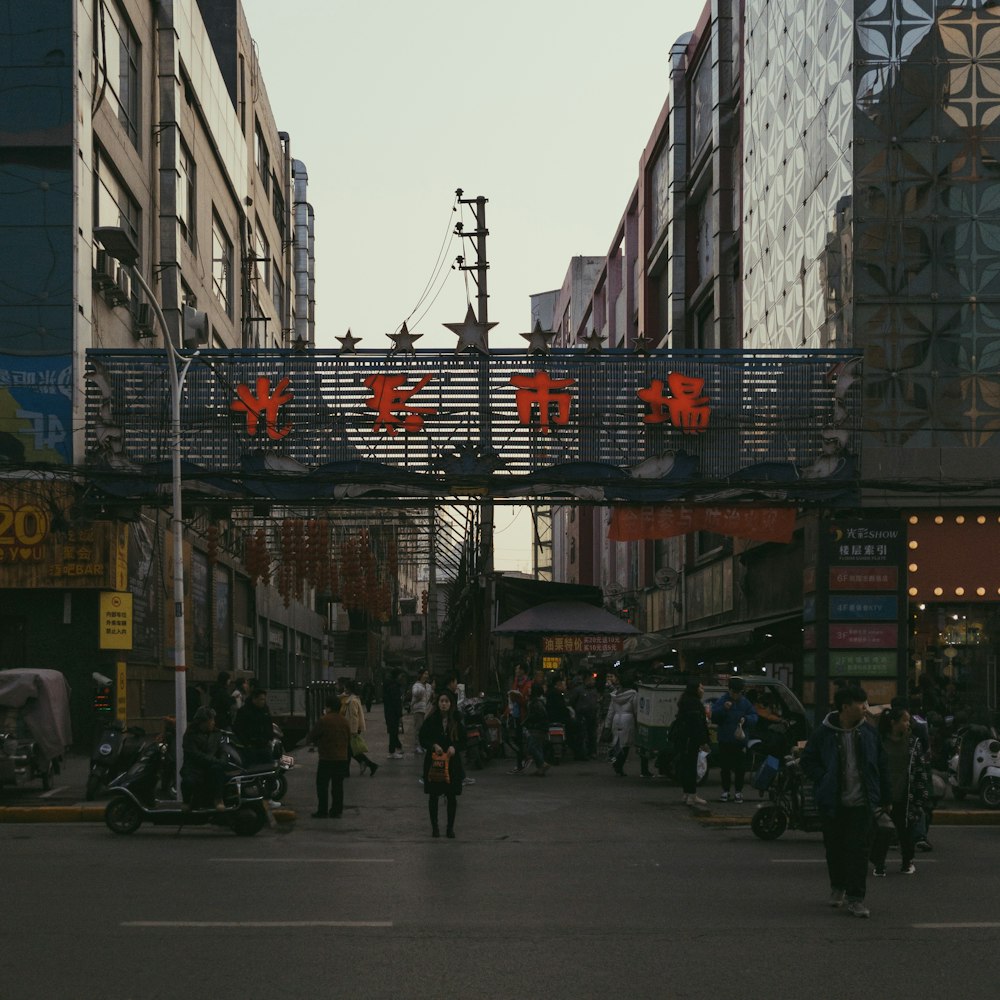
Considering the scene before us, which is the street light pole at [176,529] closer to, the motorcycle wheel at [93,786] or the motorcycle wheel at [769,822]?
the motorcycle wheel at [93,786]

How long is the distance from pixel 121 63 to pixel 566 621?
15494 millimetres

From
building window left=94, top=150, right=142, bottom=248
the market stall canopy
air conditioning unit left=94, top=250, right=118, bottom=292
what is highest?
building window left=94, top=150, right=142, bottom=248

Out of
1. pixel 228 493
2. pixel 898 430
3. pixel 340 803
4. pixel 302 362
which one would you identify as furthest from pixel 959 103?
pixel 340 803

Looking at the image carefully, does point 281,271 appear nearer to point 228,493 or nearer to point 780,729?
point 228,493

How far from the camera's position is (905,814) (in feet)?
46.5

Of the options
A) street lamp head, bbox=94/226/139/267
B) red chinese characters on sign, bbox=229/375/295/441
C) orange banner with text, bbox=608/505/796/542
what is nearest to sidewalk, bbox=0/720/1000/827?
orange banner with text, bbox=608/505/796/542

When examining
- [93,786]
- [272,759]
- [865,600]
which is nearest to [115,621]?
[93,786]

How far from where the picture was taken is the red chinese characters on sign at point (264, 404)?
27891 mm

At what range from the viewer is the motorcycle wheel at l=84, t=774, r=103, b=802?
2020 centimetres

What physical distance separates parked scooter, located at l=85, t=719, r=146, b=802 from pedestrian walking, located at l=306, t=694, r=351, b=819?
231 cm

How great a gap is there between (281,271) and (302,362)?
39232 mm

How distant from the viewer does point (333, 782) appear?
19.6m

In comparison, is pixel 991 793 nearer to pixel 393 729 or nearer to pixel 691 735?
pixel 691 735

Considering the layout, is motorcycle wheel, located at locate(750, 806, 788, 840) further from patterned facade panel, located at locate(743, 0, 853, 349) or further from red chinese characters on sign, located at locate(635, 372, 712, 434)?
patterned facade panel, located at locate(743, 0, 853, 349)
